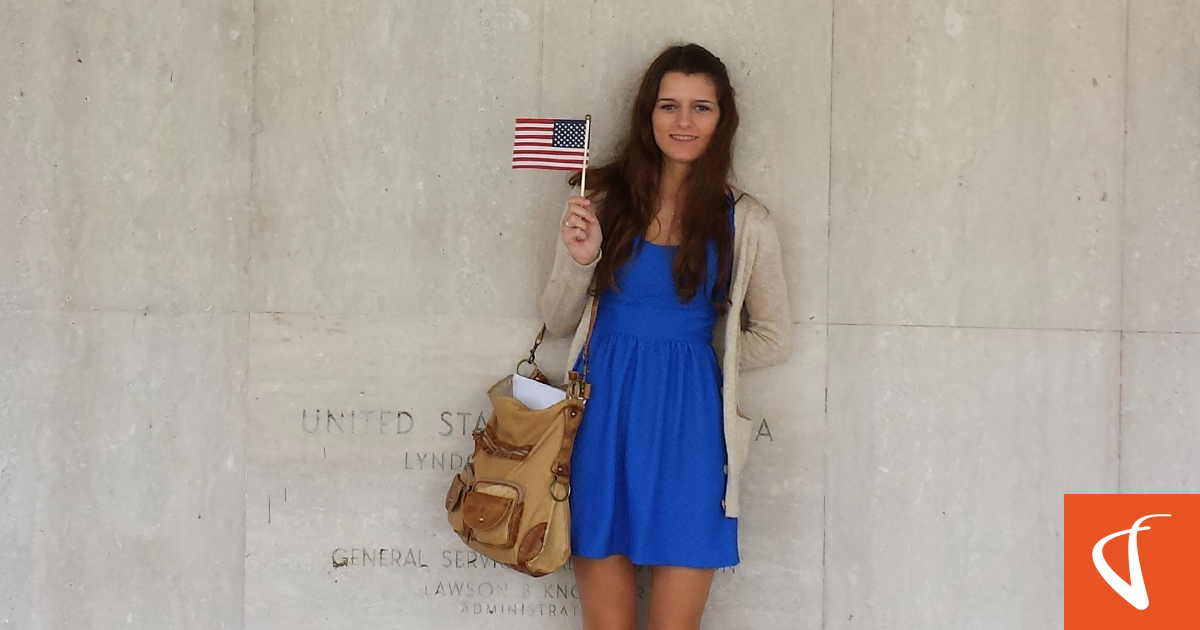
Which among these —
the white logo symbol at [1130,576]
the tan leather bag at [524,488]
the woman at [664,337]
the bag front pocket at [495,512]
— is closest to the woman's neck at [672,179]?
the woman at [664,337]

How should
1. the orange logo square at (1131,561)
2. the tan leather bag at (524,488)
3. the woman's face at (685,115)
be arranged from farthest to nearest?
the orange logo square at (1131,561)
the woman's face at (685,115)
the tan leather bag at (524,488)

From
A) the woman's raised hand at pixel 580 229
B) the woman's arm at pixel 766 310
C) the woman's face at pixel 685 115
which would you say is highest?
the woman's face at pixel 685 115

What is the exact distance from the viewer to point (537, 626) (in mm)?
3436

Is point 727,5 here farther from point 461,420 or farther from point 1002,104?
point 461,420

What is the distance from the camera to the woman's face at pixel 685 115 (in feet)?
9.83

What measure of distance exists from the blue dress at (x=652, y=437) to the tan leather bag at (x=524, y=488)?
97 millimetres

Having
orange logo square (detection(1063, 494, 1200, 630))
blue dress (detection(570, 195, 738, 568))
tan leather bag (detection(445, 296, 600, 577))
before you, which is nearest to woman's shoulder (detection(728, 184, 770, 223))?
blue dress (detection(570, 195, 738, 568))

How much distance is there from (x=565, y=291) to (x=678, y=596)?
106cm

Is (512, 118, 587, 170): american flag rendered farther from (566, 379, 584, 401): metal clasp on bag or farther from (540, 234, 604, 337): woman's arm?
(566, 379, 584, 401): metal clasp on bag

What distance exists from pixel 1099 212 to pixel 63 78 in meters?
3.99

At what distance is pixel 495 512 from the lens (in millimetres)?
2797

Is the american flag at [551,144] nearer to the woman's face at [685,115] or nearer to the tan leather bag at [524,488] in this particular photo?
the woman's face at [685,115]

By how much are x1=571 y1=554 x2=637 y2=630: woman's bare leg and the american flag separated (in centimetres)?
129

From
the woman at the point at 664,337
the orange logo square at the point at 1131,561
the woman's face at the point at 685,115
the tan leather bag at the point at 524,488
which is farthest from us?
the orange logo square at the point at 1131,561
